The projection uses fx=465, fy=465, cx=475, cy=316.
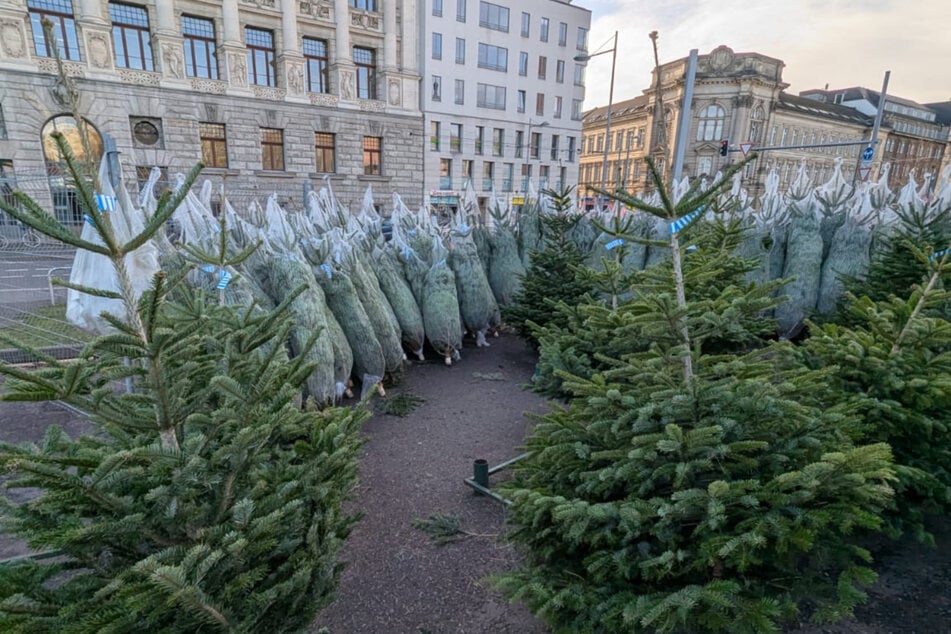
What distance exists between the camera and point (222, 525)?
1796mm

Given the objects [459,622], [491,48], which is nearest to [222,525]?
[459,622]

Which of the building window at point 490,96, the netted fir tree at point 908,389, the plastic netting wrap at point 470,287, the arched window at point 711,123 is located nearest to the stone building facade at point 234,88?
the building window at point 490,96

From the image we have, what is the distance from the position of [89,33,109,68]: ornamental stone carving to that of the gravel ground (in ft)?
67.7

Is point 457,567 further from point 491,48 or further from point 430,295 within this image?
point 491,48

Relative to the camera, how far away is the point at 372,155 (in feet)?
88.5

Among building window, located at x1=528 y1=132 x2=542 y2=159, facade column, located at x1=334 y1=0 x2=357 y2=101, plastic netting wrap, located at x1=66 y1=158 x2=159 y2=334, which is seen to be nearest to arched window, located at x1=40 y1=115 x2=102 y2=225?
plastic netting wrap, located at x1=66 y1=158 x2=159 y2=334

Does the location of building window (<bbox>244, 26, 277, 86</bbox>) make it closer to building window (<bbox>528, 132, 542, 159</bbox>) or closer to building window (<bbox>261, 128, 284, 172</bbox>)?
building window (<bbox>261, 128, 284, 172</bbox>)

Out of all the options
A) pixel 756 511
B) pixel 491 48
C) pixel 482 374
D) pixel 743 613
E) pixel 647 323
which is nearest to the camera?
pixel 743 613

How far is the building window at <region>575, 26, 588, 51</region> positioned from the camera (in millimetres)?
35875

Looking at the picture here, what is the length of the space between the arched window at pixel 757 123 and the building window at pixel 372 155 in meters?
36.3

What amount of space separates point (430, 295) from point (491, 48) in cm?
2999

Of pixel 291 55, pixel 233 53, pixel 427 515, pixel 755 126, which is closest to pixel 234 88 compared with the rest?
pixel 233 53

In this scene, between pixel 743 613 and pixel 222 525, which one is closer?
pixel 222 525

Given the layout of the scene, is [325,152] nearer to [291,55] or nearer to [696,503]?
[291,55]
